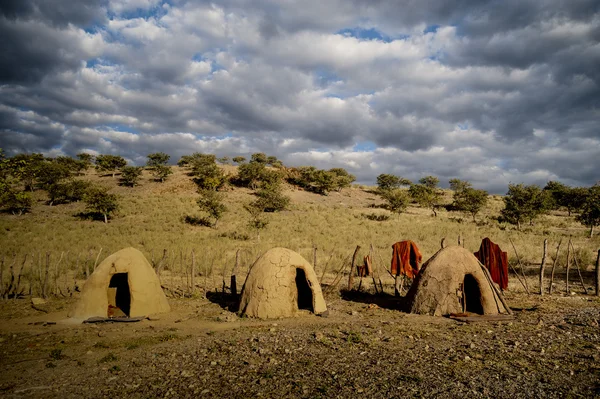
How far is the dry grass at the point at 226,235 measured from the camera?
1896cm

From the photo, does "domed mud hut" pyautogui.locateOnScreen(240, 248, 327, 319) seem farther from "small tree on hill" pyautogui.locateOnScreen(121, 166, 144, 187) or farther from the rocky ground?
"small tree on hill" pyautogui.locateOnScreen(121, 166, 144, 187)

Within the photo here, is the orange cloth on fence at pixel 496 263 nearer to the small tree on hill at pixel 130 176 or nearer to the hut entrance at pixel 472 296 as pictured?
the hut entrance at pixel 472 296

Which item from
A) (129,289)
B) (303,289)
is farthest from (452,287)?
(129,289)

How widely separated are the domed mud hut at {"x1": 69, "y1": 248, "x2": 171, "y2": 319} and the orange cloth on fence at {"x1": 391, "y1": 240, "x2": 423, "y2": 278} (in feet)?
28.4

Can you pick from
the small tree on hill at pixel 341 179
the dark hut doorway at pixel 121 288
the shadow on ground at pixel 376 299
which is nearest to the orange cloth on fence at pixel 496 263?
the shadow on ground at pixel 376 299

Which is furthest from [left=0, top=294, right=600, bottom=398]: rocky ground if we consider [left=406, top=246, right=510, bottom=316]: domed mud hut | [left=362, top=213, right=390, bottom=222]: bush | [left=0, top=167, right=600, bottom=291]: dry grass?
[left=362, top=213, right=390, bottom=222]: bush

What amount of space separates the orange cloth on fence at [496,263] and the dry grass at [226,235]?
17.7 feet

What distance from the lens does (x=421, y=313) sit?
991cm

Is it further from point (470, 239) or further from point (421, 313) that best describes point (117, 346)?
point (470, 239)

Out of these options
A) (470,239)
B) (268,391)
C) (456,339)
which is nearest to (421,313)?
(456,339)

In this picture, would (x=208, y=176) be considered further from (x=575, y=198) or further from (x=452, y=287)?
(x=575, y=198)

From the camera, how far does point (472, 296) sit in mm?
10914

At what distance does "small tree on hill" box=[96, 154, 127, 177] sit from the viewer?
54.5 m

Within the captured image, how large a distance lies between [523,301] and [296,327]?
8709mm
